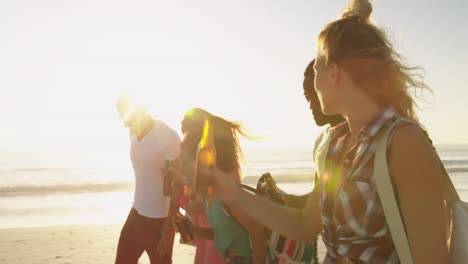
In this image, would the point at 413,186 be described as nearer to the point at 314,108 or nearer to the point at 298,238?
the point at 298,238

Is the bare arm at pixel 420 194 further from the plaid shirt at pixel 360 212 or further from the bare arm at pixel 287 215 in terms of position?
the bare arm at pixel 287 215

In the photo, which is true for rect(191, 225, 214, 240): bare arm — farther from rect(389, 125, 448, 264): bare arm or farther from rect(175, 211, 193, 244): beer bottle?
rect(389, 125, 448, 264): bare arm

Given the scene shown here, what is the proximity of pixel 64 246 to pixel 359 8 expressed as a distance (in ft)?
30.7

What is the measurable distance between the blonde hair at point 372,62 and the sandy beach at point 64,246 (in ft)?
23.8

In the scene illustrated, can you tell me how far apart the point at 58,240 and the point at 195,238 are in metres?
7.95

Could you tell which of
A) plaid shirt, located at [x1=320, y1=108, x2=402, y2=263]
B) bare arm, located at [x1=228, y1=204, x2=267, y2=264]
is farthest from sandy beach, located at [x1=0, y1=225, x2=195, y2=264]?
plaid shirt, located at [x1=320, y1=108, x2=402, y2=263]

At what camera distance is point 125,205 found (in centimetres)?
1850

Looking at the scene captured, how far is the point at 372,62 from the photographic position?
1848 mm

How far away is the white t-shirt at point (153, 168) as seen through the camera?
5.18m

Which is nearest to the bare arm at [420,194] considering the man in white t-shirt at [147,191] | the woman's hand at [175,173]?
the woman's hand at [175,173]

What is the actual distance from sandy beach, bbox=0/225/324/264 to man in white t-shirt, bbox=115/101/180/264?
3595 mm

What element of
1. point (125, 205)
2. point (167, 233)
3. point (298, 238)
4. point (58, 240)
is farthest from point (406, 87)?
point (125, 205)

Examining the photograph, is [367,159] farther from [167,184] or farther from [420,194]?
[167,184]

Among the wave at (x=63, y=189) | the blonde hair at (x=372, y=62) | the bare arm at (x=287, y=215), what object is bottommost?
the wave at (x=63, y=189)
